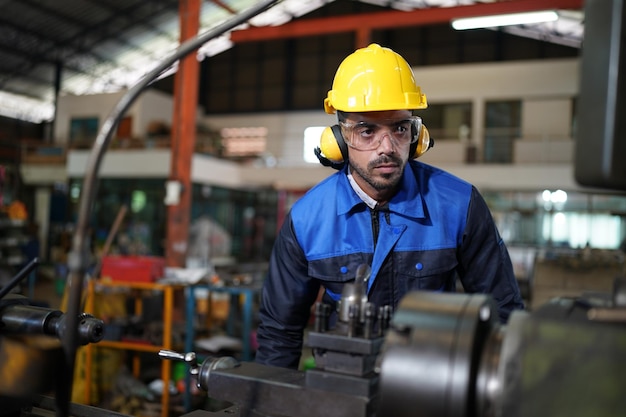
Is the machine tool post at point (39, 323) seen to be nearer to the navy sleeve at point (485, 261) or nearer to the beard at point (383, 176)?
the beard at point (383, 176)

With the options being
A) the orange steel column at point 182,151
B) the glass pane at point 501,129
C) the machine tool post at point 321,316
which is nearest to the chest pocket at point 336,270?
the machine tool post at point 321,316

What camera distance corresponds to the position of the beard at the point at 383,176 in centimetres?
159

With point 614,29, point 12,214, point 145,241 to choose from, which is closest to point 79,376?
point 614,29

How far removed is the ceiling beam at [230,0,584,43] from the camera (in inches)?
315

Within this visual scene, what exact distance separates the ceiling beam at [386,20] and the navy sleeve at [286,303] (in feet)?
24.2

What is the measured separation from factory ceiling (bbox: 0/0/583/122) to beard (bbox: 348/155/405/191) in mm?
10978

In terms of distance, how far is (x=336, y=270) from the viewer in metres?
1.63

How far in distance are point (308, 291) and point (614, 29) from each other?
4.17 ft

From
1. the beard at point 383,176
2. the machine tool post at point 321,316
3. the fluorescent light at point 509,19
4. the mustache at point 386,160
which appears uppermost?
the fluorescent light at point 509,19

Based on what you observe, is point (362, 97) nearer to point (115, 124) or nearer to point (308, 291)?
point (308, 291)

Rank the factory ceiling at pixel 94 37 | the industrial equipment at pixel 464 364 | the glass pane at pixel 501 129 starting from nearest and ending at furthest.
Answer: the industrial equipment at pixel 464 364
the glass pane at pixel 501 129
the factory ceiling at pixel 94 37

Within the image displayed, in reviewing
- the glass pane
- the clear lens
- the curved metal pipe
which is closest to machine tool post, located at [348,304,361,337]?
the curved metal pipe

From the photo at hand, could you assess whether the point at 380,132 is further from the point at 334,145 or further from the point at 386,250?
the point at 386,250

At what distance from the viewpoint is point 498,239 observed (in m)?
1.66
